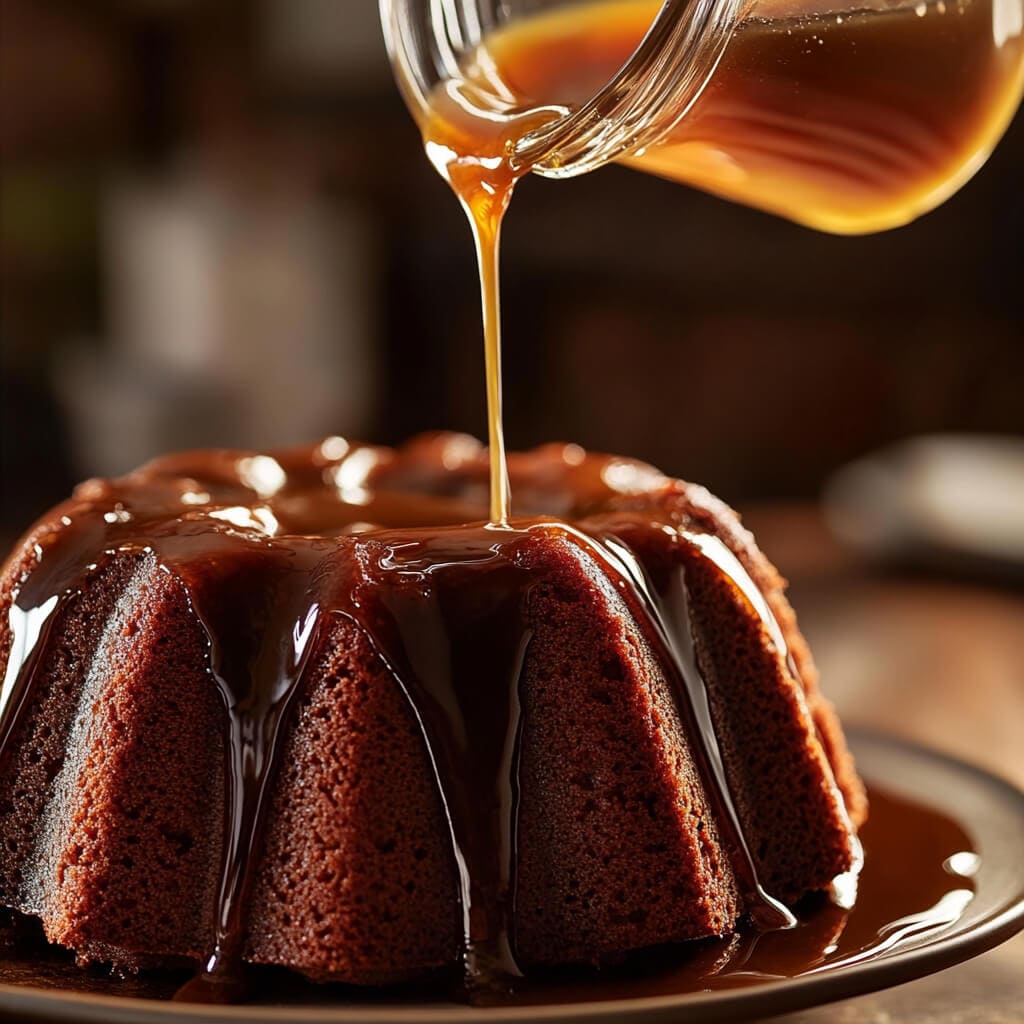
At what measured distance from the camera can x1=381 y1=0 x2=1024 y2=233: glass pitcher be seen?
1257mm

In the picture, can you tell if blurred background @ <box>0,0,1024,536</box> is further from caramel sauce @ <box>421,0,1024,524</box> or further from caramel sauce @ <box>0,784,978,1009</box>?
caramel sauce @ <box>0,784,978,1009</box>

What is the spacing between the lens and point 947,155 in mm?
1461

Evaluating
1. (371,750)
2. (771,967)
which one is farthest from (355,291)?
(771,967)

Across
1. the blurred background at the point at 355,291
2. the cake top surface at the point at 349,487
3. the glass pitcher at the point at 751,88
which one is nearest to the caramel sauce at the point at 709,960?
the cake top surface at the point at 349,487

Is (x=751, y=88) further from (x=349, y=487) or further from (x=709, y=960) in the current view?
(x=709, y=960)

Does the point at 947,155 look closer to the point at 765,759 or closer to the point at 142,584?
the point at 765,759

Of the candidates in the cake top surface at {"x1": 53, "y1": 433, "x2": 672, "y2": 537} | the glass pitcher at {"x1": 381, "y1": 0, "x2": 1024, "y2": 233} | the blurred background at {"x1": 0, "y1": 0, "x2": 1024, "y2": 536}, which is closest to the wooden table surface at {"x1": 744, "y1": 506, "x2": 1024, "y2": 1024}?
the cake top surface at {"x1": 53, "y1": 433, "x2": 672, "y2": 537}

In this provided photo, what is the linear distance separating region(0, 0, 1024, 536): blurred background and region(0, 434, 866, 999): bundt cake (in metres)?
3.18

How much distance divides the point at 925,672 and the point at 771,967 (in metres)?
1.25

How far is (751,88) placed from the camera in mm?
1305

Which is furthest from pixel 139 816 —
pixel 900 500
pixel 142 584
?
pixel 900 500

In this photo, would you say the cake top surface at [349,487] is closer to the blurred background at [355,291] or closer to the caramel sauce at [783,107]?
the caramel sauce at [783,107]

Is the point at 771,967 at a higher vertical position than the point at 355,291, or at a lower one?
lower

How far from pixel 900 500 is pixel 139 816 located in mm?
2116
